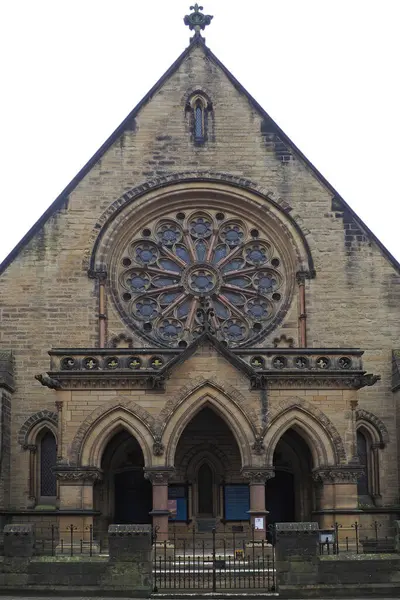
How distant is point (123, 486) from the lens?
2970 centimetres

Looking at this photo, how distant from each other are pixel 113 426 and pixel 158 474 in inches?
67.1

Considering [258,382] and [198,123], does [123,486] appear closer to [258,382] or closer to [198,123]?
[258,382]

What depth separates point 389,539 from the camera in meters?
28.9

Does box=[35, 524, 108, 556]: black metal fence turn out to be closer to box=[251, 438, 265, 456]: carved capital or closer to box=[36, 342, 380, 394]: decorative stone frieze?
box=[36, 342, 380, 394]: decorative stone frieze

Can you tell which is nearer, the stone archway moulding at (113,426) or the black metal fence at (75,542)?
the black metal fence at (75,542)

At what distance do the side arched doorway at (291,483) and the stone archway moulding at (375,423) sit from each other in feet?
6.55

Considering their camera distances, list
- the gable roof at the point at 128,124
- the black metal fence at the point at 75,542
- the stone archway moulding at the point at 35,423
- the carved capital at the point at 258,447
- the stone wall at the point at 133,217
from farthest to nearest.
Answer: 1. the gable roof at the point at 128,124
2. the stone wall at the point at 133,217
3. the stone archway moulding at the point at 35,423
4. the carved capital at the point at 258,447
5. the black metal fence at the point at 75,542

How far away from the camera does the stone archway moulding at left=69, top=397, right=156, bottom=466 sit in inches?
1047

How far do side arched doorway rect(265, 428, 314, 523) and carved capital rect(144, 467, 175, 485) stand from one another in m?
3.87

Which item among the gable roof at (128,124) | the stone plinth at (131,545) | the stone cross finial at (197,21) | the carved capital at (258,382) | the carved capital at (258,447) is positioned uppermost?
the stone cross finial at (197,21)

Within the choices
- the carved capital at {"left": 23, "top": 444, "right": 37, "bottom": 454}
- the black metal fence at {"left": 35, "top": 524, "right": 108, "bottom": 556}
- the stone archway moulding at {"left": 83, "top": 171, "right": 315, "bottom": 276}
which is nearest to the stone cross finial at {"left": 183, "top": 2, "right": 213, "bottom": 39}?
the stone archway moulding at {"left": 83, "top": 171, "right": 315, "bottom": 276}

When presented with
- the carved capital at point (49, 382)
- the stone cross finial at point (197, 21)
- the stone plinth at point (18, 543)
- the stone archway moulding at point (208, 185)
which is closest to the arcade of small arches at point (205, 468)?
the carved capital at point (49, 382)

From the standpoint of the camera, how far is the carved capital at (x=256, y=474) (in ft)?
86.7

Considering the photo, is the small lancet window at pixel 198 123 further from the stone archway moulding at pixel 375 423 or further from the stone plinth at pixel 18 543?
the stone plinth at pixel 18 543
